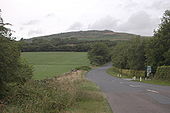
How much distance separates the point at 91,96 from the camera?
60.5ft

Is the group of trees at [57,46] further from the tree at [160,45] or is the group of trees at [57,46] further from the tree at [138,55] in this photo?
the tree at [160,45]

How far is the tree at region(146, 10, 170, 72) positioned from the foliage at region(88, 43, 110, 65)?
61.3m

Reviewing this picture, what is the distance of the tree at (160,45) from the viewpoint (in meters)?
52.5

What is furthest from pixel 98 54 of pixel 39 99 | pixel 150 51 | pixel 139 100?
pixel 39 99

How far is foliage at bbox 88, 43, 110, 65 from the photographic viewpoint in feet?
380

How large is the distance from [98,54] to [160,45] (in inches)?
2640

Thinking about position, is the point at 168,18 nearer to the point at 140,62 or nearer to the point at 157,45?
the point at 157,45

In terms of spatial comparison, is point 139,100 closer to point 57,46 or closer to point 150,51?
point 150,51

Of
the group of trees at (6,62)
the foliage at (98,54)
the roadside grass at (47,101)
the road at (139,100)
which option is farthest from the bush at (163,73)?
the foliage at (98,54)

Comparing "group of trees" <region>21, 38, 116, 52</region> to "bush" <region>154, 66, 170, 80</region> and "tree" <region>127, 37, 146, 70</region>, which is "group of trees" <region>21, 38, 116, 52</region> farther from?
"bush" <region>154, 66, 170, 80</region>

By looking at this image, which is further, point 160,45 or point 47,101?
point 160,45

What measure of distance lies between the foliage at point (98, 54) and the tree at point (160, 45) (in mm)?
61277

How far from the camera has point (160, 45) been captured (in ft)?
173

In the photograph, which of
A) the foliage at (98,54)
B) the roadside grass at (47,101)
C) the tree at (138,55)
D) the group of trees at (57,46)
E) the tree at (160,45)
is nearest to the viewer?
the roadside grass at (47,101)
